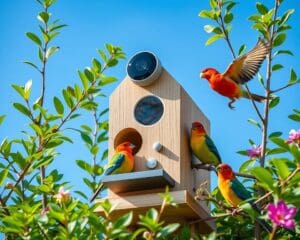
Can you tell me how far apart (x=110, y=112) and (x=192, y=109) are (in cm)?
53

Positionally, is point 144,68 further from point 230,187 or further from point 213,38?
point 230,187

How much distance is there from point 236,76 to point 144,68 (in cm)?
58

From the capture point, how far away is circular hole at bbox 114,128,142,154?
Answer: 454 centimetres

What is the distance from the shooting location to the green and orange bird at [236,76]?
445 centimetres

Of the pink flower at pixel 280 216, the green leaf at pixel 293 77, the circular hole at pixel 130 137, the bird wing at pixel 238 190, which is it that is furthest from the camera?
the circular hole at pixel 130 137

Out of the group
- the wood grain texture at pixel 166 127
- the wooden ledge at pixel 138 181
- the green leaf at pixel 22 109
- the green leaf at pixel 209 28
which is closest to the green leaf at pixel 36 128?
the green leaf at pixel 22 109

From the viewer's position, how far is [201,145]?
173 inches

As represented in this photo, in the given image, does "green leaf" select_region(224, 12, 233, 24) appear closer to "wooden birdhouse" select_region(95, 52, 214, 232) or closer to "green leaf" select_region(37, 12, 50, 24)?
"wooden birdhouse" select_region(95, 52, 214, 232)

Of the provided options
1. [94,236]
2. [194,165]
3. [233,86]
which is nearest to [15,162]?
[94,236]

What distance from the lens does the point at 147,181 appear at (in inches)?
162

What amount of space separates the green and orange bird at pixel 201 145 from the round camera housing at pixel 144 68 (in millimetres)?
397

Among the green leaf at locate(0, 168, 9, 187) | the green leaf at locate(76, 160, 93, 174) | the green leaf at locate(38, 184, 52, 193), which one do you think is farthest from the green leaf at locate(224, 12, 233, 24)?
the green leaf at locate(0, 168, 9, 187)

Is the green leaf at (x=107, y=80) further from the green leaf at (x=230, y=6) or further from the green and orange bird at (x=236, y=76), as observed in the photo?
the green leaf at (x=230, y=6)

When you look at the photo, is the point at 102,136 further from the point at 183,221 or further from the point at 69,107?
the point at 183,221
